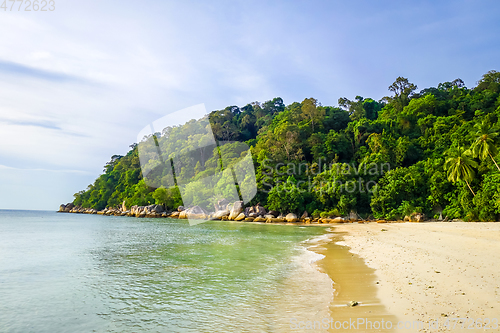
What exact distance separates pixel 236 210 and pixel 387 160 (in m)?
24.1

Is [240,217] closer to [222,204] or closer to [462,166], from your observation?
[222,204]

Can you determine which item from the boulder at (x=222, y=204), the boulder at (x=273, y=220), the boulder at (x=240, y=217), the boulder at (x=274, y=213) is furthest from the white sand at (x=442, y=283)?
the boulder at (x=222, y=204)

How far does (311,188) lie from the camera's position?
41.7 metres

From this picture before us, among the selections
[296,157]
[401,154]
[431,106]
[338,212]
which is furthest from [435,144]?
[296,157]

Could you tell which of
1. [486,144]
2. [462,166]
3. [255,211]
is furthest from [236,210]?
[486,144]

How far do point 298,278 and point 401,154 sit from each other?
38.9 metres

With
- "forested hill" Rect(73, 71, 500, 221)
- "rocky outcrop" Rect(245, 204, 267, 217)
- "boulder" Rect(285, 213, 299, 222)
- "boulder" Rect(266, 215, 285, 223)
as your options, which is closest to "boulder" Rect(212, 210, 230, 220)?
"rocky outcrop" Rect(245, 204, 267, 217)

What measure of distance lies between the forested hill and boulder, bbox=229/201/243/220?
11.5ft

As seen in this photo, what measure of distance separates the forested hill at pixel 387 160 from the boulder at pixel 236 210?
11.5 ft

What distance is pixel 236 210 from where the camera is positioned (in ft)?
145

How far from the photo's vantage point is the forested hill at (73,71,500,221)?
26.9 m

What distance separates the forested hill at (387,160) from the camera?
2686 cm

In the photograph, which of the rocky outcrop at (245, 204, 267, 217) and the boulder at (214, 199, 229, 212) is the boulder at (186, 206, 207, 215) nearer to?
the boulder at (214, 199, 229, 212)

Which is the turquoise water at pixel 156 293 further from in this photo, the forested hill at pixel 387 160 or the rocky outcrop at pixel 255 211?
the rocky outcrop at pixel 255 211
